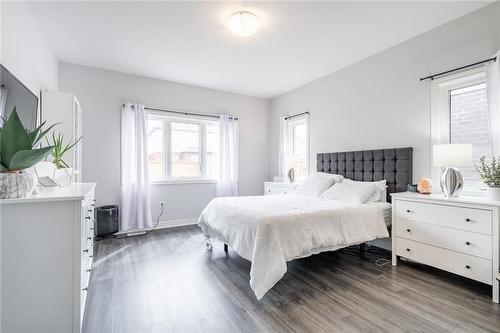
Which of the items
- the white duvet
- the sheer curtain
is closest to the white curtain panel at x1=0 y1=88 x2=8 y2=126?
the sheer curtain

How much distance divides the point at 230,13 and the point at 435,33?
2249 millimetres

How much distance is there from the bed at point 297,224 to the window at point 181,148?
161cm

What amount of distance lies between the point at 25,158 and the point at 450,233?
324cm

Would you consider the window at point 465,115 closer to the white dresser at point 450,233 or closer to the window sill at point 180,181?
the white dresser at point 450,233

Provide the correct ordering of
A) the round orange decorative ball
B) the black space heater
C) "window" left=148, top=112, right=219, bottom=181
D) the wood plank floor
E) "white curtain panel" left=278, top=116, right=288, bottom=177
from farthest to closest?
"white curtain panel" left=278, top=116, right=288, bottom=177, "window" left=148, top=112, right=219, bottom=181, the black space heater, the round orange decorative ball, the wood plank floor

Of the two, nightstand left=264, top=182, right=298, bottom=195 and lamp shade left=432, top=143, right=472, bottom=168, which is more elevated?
lamp shade left=432, top=143, right=472, bottom=168

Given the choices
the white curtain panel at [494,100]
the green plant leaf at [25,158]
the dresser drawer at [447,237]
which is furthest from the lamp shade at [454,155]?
the green plant leaf at [25,158]

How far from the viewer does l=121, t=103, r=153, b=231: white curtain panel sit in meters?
3.80

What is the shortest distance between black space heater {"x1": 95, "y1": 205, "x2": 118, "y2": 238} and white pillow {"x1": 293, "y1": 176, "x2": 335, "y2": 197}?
2.82 meters

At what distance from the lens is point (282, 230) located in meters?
2.07

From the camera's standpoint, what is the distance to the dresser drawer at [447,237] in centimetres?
195

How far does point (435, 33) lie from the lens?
→ 2621 millimetres

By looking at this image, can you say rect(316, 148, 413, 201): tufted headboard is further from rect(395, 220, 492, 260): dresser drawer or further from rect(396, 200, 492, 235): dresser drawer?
rect(395, 220, 492, 260): dresser drawer

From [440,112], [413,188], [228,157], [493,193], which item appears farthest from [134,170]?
[493,193]
